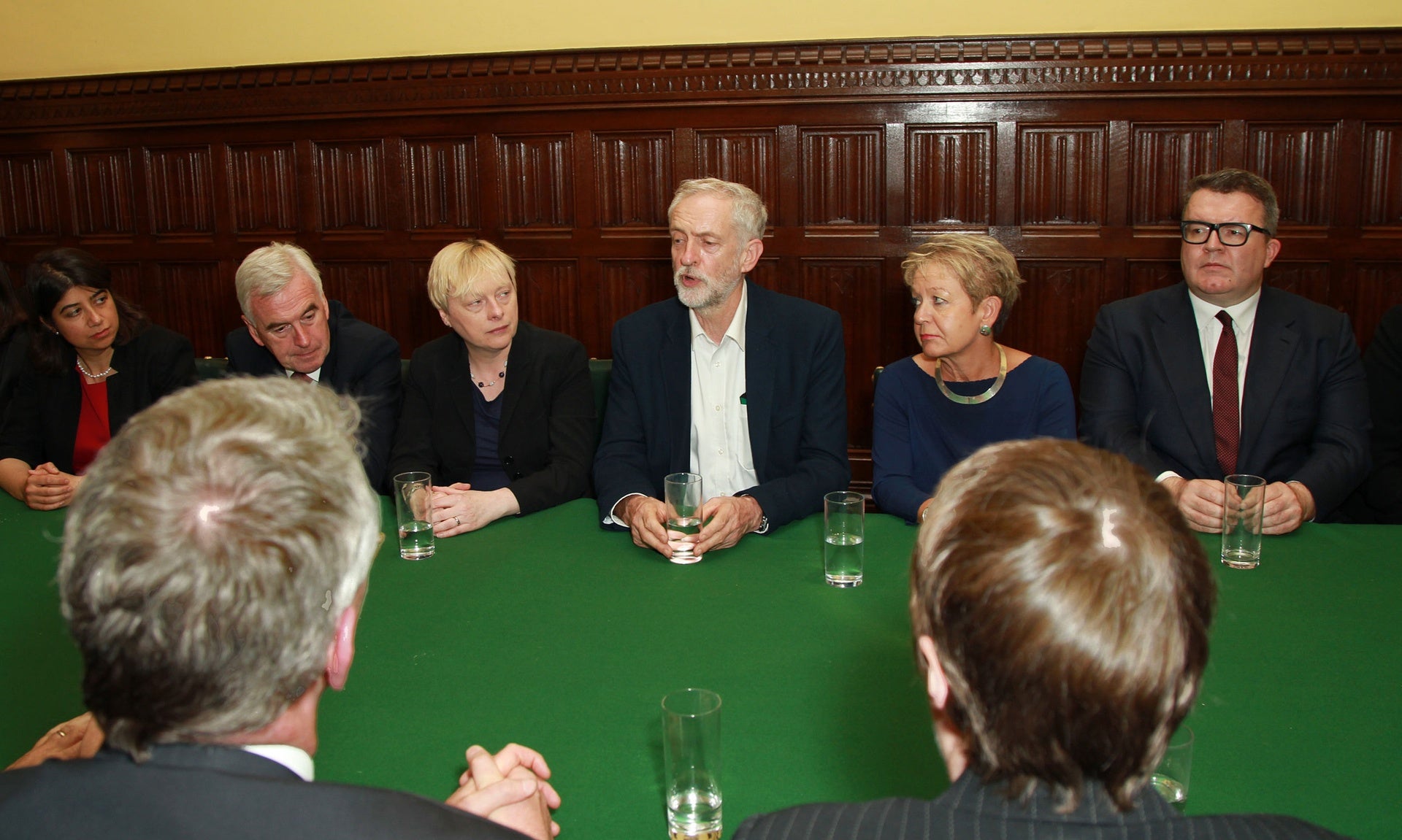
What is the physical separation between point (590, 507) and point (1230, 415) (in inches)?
68.2

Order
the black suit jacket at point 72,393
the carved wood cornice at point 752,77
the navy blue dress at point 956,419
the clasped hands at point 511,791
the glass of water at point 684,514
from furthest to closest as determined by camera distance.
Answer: the carved wood cornice at point 752,77
the black suit jacket at point 72,393
the navy blue dress at point 956,419
the glass of water at point 684,514
the clasped hands at point 511,791

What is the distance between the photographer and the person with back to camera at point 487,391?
2.66m

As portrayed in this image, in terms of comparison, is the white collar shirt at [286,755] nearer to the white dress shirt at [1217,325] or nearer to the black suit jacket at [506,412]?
the black suit jacket at [506,412]

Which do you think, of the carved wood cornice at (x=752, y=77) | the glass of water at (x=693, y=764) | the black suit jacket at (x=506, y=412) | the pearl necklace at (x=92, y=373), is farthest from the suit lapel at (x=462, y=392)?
the carved wood cornice at (x=752, y=77)

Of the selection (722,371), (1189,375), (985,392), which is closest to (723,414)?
(722,371)

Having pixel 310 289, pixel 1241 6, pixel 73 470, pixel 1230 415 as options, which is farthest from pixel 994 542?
pixel 1241 6

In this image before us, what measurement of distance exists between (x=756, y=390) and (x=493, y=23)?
117 inches

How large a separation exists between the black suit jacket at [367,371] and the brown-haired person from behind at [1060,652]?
2255mm

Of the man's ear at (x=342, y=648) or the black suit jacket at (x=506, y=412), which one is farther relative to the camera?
the black suit jacket at (x=506, y=412)

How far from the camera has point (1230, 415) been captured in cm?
274

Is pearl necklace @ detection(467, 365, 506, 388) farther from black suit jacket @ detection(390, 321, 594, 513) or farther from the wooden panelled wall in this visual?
the wooden panelled wall

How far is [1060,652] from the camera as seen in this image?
0.74m

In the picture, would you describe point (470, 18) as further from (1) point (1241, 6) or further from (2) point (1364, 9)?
(2) point (1364, 9)

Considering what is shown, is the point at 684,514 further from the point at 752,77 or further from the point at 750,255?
the point at 752,77
